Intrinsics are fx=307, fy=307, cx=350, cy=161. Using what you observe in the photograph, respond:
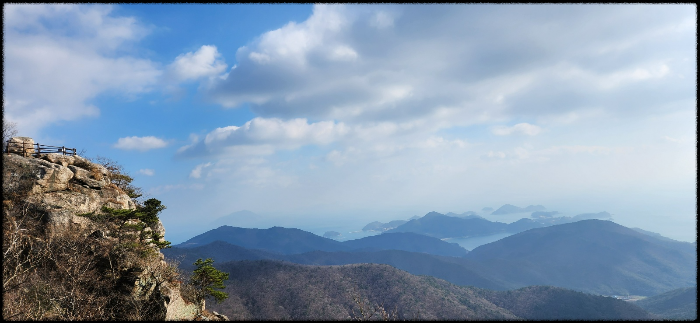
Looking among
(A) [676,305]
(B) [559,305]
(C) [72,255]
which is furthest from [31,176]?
(A) [676,305]

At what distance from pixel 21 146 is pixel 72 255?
17.2 metres

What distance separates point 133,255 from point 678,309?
256415 mm

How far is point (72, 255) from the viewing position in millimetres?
26484

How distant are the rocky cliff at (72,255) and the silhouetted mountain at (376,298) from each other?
3413 inches

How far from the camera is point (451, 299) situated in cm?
14725

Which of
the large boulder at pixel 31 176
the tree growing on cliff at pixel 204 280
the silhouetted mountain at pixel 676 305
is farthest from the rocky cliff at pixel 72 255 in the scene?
the silhouetted mountain at pixel 676 305

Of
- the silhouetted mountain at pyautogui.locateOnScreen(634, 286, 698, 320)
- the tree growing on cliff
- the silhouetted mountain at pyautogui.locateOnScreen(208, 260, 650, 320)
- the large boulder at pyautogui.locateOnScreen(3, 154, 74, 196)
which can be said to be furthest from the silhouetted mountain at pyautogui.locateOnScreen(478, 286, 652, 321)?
the large boulder at pyautogui.locateOnScreen(3, 154, 74, 196)

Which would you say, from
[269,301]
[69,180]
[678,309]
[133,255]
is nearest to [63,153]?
[69,180]

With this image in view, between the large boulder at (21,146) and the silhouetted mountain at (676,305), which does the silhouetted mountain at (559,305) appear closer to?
the silhouetted mountain at (676,305)

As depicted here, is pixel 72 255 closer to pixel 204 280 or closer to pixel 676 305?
pixel 204 280

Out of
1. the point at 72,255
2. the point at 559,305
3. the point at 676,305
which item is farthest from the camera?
the point at 676,305

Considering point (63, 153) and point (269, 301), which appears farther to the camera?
point (269, 301)

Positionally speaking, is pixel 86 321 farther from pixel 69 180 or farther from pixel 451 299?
pixel 451 299

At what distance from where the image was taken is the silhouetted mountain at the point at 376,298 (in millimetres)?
121938
